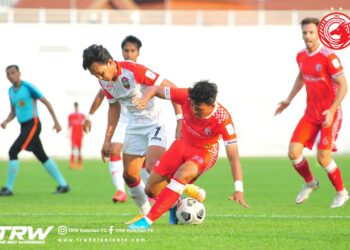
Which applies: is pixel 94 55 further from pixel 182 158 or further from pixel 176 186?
pixel 176 186

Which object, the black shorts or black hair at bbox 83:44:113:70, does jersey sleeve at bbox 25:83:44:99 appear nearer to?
the black shorts

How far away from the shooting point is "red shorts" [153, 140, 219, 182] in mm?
10883

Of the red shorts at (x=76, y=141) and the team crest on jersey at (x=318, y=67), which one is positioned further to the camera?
the red shorts at (x=76, y=141)

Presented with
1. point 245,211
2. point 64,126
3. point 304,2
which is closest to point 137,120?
point 245,211

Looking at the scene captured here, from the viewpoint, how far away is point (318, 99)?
14539 millimetres

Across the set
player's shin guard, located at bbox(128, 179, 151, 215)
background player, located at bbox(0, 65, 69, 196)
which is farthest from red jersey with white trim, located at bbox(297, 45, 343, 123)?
background player, located at bbox(0, 65, 69, 196)

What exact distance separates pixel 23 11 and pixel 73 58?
328 cm

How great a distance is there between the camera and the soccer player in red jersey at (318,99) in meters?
14.2

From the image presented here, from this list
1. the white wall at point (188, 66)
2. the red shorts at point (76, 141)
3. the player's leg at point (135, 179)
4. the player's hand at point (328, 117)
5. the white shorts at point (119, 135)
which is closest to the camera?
the player's leg at point (135, 179)

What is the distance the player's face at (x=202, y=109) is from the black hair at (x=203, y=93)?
6cm

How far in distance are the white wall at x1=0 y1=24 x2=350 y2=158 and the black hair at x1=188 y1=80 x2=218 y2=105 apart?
33.0 meters

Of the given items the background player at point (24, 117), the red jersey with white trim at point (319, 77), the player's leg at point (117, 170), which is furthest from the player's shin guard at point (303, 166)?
the background player at point (24, 117)

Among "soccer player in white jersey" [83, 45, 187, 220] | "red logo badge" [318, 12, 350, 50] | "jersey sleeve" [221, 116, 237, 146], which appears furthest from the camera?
"red logo badge" [318, 12, 350, 50]

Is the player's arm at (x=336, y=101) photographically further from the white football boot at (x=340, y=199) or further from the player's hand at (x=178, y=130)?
the player's hand at (x=178, y=130)
